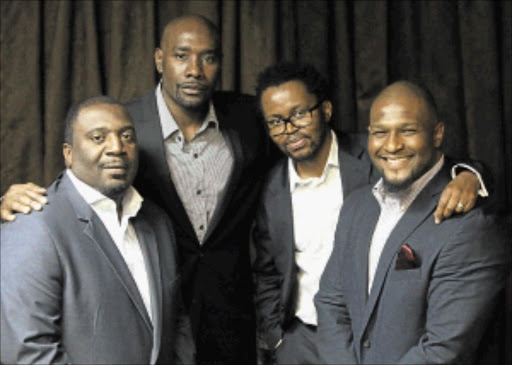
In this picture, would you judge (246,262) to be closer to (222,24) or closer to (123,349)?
(123,349)

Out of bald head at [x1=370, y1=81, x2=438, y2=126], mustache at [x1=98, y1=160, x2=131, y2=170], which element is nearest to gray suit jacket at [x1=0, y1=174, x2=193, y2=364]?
mustache at [x1=98, y1=160, x2=131, y2=170]

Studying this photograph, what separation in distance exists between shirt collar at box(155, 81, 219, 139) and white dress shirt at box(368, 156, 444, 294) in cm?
72

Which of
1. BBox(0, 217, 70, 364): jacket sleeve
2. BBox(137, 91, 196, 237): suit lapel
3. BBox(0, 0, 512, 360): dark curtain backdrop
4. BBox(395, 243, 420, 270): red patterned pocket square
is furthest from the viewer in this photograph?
BBox(0, 0, 512, 360): dark curtain backdrop

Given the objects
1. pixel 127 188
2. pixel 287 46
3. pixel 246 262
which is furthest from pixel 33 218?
pixel 287 46

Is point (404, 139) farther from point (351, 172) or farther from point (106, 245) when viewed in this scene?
point (106, 245)

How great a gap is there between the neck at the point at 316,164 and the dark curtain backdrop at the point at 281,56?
500 mm

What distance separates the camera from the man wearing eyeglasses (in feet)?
8.47

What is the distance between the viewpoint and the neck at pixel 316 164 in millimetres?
2623

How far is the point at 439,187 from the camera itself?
218 centimetres

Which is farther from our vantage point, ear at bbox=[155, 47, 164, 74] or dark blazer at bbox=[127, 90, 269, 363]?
ear at bbox=[155, 47, 164, 74]

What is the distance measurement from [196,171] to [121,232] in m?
0.47

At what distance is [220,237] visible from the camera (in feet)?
8.63

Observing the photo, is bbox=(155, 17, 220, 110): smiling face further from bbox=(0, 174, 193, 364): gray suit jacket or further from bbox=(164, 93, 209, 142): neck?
bbox=(0, 174, 193, 364): gray suit jacket

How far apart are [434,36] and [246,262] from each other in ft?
4.03
